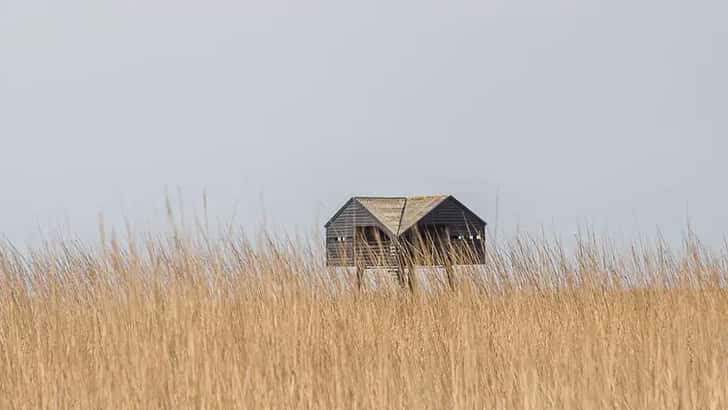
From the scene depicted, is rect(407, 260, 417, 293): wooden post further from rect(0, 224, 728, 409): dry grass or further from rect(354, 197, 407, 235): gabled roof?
rect(354, 197, 407, 235): gabled roof

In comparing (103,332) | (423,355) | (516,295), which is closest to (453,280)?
(516,295)

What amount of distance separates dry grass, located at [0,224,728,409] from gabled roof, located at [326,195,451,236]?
928 centimetres

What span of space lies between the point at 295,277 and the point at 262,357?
828 millimetres

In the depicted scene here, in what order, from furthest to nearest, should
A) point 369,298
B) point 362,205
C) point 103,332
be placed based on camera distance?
point 362,205 → point 369,298 → point 103,332

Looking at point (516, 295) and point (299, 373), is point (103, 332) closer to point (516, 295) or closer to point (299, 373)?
point (299, 373)

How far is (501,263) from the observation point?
7680 millimetres

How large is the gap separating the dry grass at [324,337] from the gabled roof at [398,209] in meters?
9.28

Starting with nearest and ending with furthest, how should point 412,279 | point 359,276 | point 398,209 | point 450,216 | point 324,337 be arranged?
point 324,337 → point 359,276 → point 412,279 → point 398,209 → point 450,216

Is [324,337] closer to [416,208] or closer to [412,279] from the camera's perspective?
[412,279]

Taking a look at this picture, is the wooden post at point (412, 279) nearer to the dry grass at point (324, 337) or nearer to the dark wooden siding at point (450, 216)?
the dry grass at point (324, 337)

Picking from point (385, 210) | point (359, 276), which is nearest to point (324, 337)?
point (359, 276)

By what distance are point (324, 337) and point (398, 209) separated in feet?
39.6

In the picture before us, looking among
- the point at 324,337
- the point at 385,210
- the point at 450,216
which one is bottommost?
the point at 324,337

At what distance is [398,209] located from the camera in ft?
57.3
